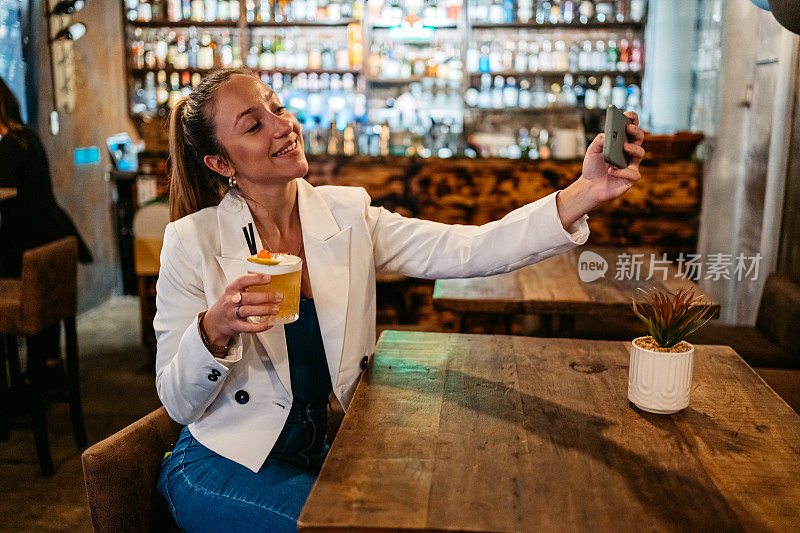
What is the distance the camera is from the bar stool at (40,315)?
271 centimetres

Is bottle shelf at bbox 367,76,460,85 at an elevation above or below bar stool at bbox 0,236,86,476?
above

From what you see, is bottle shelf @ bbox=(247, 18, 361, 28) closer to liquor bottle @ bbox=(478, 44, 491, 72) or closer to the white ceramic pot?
liquor bottle @ bbox=(478, 44, 491, 72)

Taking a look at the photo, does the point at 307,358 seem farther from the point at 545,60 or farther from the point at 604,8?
the point at 604,8

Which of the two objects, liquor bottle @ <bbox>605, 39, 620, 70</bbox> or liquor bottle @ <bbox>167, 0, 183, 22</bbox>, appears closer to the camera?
liquor bottle @ <bbox>605, 39, 620, 70</bbox>

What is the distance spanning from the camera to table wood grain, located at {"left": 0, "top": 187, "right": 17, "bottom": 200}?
2.82 m

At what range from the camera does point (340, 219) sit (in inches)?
67.7

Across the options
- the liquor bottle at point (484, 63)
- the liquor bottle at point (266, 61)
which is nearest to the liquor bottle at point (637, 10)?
the liquor bottle at point (484, 63)

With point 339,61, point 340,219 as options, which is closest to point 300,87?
point 339,61

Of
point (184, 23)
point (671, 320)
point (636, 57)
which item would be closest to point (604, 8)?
point (636, 57)

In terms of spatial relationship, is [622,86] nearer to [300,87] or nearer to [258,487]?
[300,87]

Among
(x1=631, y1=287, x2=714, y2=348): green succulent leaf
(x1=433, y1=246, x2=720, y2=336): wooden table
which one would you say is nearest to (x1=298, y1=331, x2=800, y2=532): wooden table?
(x1=631, y1=287, x2=714, y2=348): green succulent leaf

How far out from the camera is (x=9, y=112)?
321 cm

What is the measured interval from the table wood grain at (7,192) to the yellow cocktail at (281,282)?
1994 mm

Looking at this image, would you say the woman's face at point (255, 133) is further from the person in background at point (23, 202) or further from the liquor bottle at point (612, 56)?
the liquor bottle at point (612, 56)
